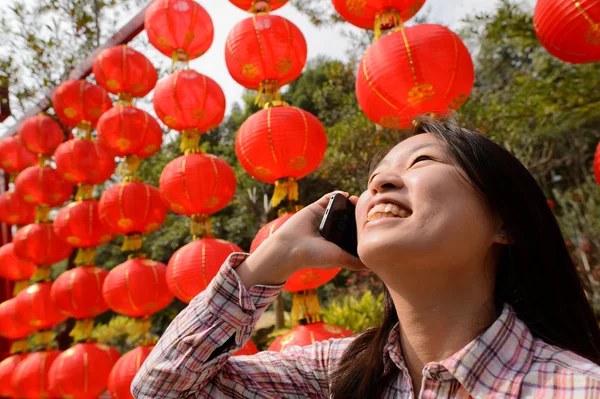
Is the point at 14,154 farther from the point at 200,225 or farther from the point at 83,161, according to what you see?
the point at 200,225

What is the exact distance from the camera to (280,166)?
8.75 ft

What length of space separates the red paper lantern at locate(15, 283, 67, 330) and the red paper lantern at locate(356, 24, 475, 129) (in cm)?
411

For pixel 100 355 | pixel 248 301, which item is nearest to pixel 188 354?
pixel 248 301

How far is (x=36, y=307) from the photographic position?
15.3 ft

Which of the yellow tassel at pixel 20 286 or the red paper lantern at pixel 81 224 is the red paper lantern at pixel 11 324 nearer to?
the yellow tassel at pixel 20 286

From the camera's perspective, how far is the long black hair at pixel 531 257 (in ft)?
3.47

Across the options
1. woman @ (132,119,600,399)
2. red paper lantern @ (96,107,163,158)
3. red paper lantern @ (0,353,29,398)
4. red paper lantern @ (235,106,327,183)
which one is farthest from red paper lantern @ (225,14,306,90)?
red paper lantern @ (0,353,29,398)

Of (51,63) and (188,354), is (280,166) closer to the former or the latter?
(188,354)

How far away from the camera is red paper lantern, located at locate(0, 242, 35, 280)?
548 cm

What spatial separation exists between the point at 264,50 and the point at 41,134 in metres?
3.50

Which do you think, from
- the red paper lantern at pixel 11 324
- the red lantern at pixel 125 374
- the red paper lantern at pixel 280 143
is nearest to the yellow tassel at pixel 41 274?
the red paper lantern at pixel 11 324

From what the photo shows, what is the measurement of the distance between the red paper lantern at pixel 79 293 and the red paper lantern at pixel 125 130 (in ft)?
3.87

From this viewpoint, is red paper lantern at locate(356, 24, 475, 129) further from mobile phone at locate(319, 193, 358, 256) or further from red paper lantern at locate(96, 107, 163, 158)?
red paper lantern at locate(96, 107, 163, 158)

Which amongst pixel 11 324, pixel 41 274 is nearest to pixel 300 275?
pixel 41 274
